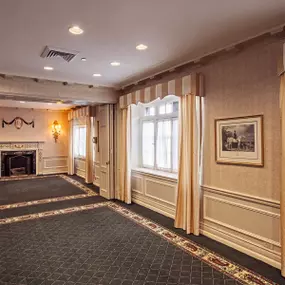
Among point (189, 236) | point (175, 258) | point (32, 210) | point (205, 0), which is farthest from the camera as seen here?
point (32, 210)

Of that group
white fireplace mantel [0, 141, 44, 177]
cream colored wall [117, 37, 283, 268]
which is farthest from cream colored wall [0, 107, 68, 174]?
cream colored wall [117, 37, 283, 268]

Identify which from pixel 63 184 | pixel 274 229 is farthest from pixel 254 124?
pixel 63 184

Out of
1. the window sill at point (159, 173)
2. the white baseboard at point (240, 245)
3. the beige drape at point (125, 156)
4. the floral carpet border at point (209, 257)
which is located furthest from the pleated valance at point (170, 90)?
the floral carpet border at point (209, 257)

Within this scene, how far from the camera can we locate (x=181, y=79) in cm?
414

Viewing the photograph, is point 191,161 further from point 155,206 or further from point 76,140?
point 76,140

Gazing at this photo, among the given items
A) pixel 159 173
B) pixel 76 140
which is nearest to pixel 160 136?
pixel 159 173

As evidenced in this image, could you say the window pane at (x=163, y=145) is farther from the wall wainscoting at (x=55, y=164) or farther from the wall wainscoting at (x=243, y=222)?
the wall wainscoting at (x=55, y=164)

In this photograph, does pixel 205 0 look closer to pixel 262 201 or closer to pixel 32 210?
pixel 262 201

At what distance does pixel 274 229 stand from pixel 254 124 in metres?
1.31

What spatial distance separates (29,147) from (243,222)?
897cm

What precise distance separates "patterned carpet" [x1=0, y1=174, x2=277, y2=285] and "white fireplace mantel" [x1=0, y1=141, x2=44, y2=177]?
5537 millimetres

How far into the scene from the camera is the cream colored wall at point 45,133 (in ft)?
31.6

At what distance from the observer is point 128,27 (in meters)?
2.85

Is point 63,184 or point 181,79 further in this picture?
point 63,184
